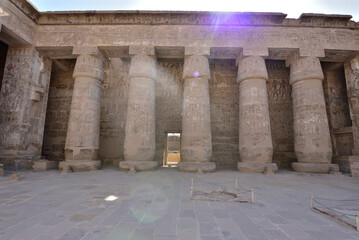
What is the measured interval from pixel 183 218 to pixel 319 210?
220cm

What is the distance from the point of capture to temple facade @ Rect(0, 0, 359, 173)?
7.20m

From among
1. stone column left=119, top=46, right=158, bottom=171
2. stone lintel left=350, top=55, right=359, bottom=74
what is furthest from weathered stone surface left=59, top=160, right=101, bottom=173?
stone lintel left=350, top=55, right=359, bottom=74

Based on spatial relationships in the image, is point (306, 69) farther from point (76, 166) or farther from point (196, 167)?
point (76, 166)

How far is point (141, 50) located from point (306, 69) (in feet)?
24.2

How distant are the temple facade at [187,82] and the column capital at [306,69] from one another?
4 centimetres

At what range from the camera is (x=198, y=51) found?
7.94m

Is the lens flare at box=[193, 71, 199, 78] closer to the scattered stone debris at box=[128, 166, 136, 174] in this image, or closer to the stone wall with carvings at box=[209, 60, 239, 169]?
the stone wall with carvings at box=[209, 60, 239, 169]

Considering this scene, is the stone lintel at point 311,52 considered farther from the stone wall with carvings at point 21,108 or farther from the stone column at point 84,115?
the stone wall with carvings at point 21,108

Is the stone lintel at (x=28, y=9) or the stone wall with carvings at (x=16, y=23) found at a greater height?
the stone lintel at (x=28, y=9)

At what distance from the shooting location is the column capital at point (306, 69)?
24.9 ft

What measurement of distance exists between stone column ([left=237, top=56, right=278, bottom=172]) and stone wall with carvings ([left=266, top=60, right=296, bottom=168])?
2903mm

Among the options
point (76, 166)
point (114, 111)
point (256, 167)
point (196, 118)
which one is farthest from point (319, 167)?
point (114, 111)

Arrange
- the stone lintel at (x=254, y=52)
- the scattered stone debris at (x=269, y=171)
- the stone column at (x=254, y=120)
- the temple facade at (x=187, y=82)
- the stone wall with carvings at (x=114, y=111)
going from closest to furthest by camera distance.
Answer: the scattered stone debris at (x=269, y=171), the stone column at (x=254, y=120), the temple facade at (x=187, y=82), the stone lintel at (x=254, y=52), the stone wall with carvings at (x=114, y=111)

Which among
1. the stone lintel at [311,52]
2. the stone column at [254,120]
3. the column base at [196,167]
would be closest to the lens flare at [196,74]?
the stone column at [254,120]
